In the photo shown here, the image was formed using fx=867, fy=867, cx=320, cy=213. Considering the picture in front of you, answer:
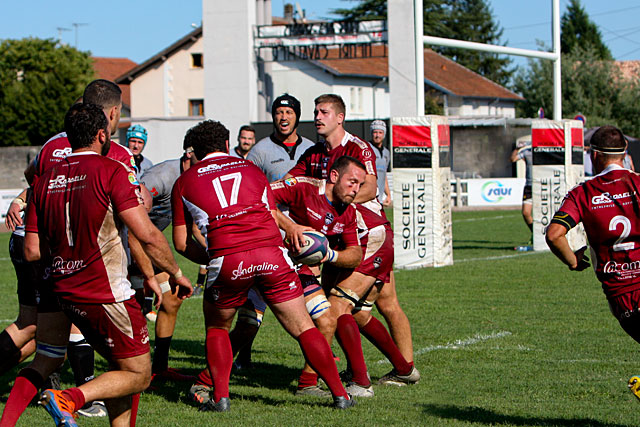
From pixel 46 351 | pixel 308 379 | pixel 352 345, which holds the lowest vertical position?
pixel 308 379

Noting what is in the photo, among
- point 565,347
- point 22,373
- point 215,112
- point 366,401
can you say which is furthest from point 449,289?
point 215,112

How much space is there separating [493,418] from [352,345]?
1.30m

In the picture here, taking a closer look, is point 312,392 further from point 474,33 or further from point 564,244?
point 474,33

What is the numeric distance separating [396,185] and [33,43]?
46400 mm

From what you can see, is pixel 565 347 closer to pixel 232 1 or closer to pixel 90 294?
pixel 90 294

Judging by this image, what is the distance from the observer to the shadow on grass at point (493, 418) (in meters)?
5.82

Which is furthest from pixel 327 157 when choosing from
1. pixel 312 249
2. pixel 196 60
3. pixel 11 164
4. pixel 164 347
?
pixel 196 60

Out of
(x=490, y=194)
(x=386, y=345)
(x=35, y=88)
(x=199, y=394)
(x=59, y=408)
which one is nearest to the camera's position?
(x=59, y=408)

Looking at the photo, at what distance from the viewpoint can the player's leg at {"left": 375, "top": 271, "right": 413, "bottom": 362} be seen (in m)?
7.41

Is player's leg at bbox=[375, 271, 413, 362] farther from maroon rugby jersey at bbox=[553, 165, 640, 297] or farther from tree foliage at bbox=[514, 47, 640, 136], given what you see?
tree foliage at bbox=[514, 47, 640, 136]

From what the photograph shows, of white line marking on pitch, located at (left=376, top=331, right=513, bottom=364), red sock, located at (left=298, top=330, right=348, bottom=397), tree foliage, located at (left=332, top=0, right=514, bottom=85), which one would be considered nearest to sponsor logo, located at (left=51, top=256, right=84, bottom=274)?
red sock, located at (left=298, top=330, right=348, bottom=397)

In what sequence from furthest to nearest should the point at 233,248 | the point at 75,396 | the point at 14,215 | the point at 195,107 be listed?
the point at 195,107
the point at 14,215
the point at 233,248
the point at 75,396

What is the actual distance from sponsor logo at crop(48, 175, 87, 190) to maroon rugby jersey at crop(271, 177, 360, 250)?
7.10 ft

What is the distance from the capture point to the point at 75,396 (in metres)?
4.82
